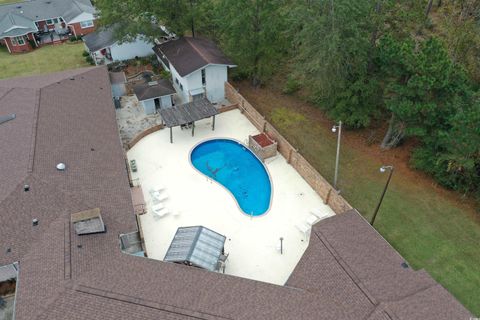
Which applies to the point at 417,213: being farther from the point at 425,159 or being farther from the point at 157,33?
the point at 157,33

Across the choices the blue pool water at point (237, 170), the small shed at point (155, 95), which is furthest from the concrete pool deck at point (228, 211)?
the small shed at point (155, 95)

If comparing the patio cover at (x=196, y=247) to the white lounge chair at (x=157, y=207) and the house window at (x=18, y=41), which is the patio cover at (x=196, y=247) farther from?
the house window at (x=18, y=41)

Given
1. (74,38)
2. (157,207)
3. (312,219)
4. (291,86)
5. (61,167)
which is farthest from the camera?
(74,38)

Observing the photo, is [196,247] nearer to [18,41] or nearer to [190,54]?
[190,54]

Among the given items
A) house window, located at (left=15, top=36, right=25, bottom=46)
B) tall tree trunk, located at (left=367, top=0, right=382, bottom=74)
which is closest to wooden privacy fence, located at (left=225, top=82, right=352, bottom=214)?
tall tree trunk, located at (left=367, top=0, right=382, bottom=74)

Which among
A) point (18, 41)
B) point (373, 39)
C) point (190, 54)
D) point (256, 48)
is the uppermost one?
point (373, 39)

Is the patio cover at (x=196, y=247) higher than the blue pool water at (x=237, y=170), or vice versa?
the patio cover at (x=196, y=247)

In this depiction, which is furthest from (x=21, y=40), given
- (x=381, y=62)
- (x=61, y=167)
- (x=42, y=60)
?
(x=381, y=62)
